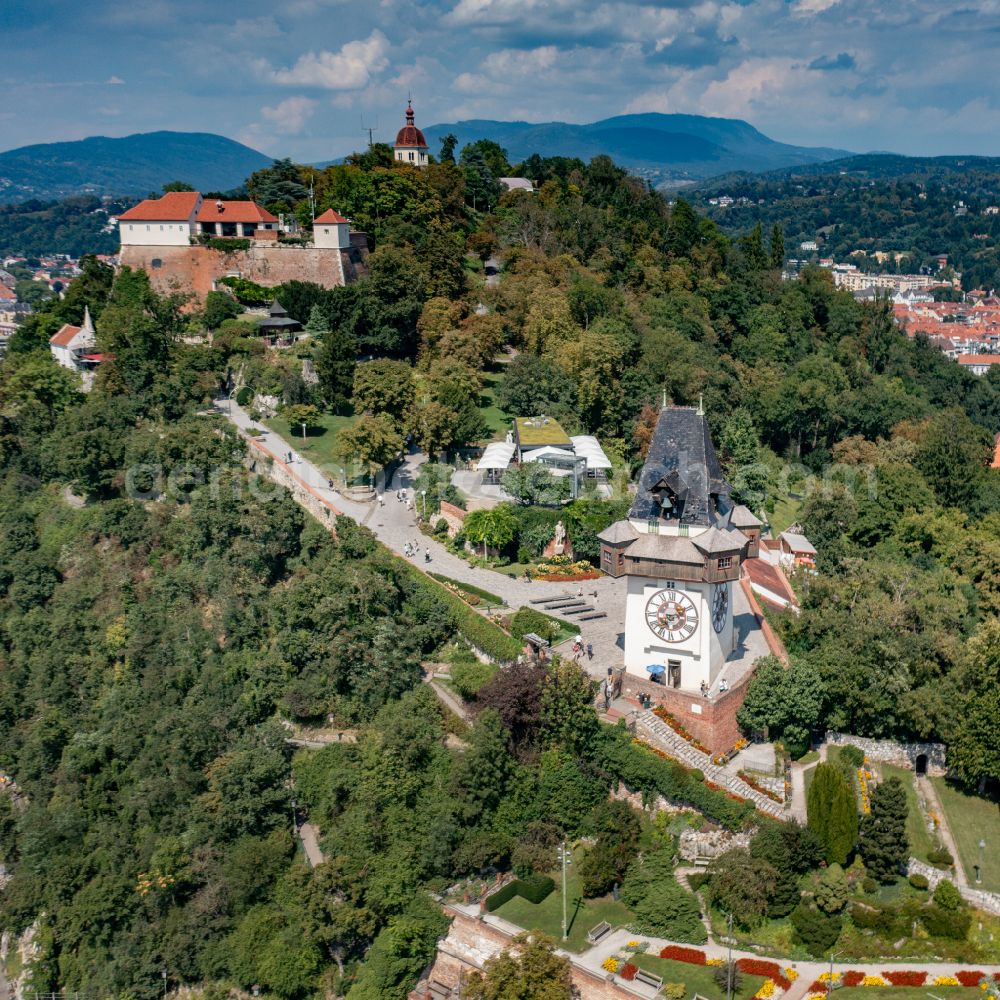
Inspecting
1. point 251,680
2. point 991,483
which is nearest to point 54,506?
point 251,680

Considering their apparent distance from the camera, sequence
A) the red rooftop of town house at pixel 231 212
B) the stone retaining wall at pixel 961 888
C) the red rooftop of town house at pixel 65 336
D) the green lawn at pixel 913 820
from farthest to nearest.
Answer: the red rooftop of town house at pixel 231 212 → the red rooftop of town house at pixel 65 336 → the green lawn at pixel 913 820 → the stone retaining wall at pixel 961 888

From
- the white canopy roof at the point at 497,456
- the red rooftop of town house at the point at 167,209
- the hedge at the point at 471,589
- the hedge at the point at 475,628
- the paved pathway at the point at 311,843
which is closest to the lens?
the paved pathway at the point at 311,843

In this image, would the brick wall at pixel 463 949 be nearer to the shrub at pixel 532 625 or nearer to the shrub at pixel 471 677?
the shrub at pixel 471 677

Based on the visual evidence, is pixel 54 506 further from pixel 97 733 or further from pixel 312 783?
pixel 312 783

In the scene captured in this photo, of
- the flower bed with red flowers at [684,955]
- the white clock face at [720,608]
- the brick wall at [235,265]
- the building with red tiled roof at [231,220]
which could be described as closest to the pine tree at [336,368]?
the brick wall at [235,265]

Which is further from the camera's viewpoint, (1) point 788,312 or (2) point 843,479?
(1) point 788,312
